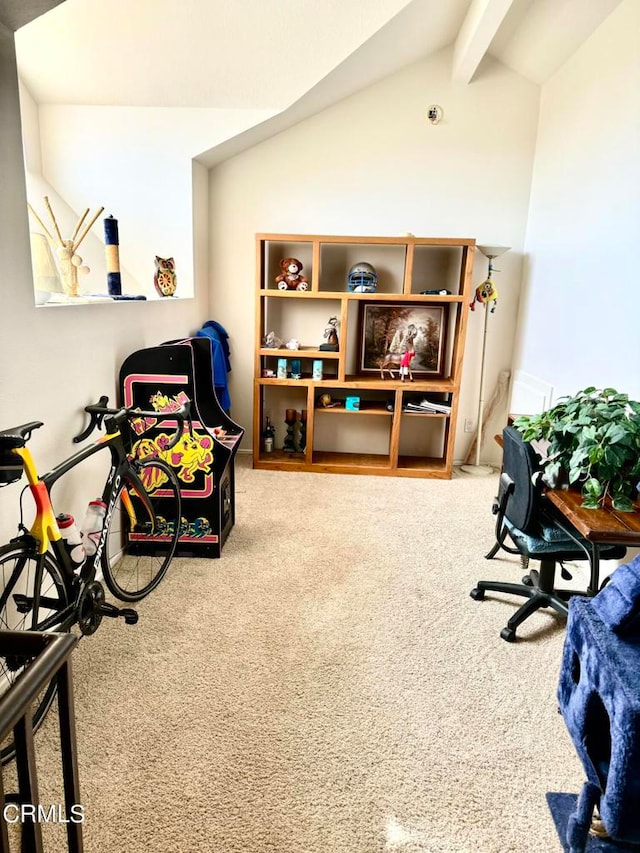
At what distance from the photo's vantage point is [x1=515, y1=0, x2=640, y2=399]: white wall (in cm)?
260

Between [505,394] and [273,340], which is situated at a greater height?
[273,340]

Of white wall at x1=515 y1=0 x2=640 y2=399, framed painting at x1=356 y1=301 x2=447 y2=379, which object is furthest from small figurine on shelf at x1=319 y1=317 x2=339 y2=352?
white wall at x1=515 y1=0 x2=640 y2=399

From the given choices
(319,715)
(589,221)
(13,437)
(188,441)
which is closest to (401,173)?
(589,221)

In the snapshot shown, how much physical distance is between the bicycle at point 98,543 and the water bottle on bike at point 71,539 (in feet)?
0.10

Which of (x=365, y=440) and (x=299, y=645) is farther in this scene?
(x=365, y=440)

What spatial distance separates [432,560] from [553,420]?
107 centimetres

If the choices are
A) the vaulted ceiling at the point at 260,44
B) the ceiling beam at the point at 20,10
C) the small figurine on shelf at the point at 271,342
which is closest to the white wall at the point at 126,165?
the vaulted ceiling at the point at 260,44

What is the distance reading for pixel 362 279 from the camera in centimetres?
393

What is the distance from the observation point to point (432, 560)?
9.26 ft

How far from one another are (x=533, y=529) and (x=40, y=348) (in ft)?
6.56

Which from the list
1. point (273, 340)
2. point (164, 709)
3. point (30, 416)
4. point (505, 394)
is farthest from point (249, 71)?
point (164, 709)

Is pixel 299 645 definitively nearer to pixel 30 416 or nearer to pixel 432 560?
pixel 432 560

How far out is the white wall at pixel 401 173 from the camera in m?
3.90

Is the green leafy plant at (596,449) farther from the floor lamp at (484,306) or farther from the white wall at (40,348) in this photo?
the floor lamp at (484,306)
